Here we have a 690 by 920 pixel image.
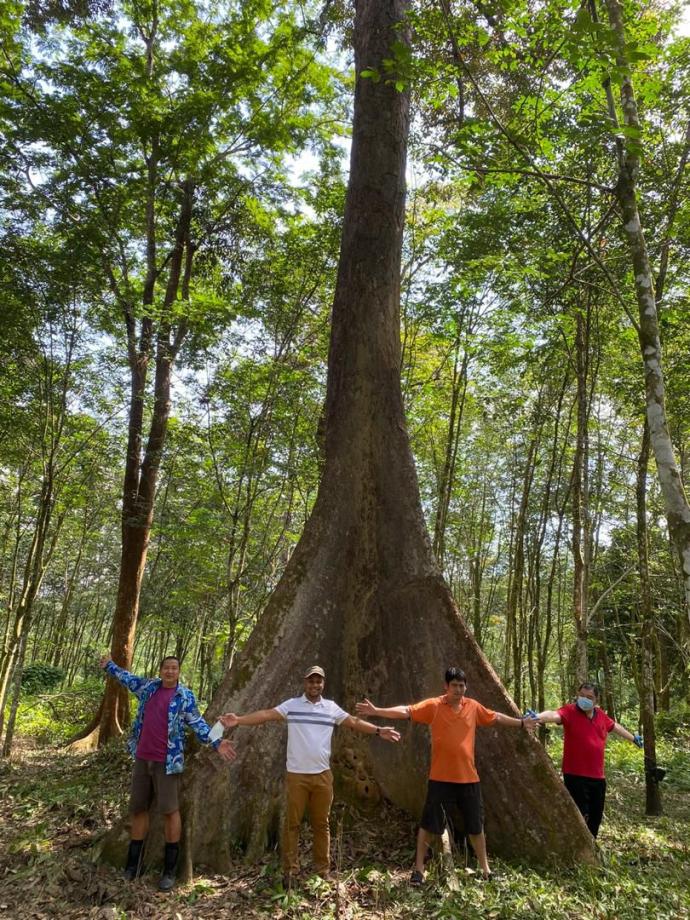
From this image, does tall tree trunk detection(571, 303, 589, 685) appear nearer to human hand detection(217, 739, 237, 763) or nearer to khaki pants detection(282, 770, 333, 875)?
khaki pants detection(282, 770, 333, 875)

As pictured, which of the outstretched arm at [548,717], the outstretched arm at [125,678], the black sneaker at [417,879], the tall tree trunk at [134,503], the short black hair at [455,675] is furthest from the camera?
the tall tree trunk at [134,503]

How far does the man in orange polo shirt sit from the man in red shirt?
1160mm

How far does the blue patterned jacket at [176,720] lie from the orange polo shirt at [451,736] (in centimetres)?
166

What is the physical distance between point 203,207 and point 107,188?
7.53 ft

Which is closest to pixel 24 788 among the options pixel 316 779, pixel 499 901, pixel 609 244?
pixel 316 779

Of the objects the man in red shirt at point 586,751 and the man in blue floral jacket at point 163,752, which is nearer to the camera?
the man in blue floral jacket at point 163,752

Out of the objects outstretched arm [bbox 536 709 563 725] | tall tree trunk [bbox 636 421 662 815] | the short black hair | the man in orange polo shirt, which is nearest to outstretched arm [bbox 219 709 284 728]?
the man in orange polo shirt

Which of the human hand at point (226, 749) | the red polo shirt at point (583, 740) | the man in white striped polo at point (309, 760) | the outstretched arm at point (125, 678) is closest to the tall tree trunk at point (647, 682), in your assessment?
the red polo shirt at point (583, 740)

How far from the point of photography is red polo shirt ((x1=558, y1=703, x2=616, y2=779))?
526 centimetres

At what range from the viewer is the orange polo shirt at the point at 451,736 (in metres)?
4.24

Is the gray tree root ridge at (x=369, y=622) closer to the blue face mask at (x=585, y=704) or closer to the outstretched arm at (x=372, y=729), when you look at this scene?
the outstretched arm at (x=372, y=729)

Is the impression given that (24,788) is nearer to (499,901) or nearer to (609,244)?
(499,901)

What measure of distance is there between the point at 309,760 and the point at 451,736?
3.60 feet

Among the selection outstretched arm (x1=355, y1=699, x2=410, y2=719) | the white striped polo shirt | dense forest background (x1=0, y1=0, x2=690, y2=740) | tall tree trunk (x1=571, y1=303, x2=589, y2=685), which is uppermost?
dense forest background (x1=0, y1=0, x2=690, y2=740)
